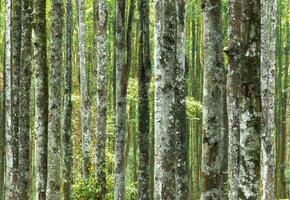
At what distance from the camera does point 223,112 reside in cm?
604

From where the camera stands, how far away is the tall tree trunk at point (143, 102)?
8.73 metres

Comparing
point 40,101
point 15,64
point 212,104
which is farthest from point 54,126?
point 212,104

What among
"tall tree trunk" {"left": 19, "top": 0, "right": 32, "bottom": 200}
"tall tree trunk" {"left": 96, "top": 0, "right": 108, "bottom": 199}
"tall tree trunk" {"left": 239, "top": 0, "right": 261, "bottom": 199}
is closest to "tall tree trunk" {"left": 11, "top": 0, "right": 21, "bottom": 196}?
"tall tree trunk" {"left": 19, "top": 0, "right": 32, "bottom": 200}

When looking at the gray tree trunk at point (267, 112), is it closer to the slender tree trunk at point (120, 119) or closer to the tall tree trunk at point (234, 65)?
the slender tree trunk at point (120, 119)

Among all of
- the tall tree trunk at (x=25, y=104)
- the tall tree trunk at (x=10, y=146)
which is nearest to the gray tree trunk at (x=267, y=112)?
the tall tree trunk at (x=10, y=146)

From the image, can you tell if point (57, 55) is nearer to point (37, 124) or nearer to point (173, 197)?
point (37, 124)

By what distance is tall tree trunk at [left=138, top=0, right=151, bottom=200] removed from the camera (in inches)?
344

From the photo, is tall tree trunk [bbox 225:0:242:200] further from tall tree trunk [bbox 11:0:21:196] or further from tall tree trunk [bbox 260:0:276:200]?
tall tree trunk [bbox 260:0:276:200]

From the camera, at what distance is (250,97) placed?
399cm

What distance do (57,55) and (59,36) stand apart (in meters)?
0.24

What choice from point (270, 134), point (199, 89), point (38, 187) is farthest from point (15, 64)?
point (199, 89)

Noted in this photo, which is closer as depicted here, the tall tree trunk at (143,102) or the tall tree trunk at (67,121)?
the tall tree trunk at (143,102)

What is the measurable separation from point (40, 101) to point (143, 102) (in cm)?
277

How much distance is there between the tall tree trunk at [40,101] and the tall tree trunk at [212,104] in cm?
196
